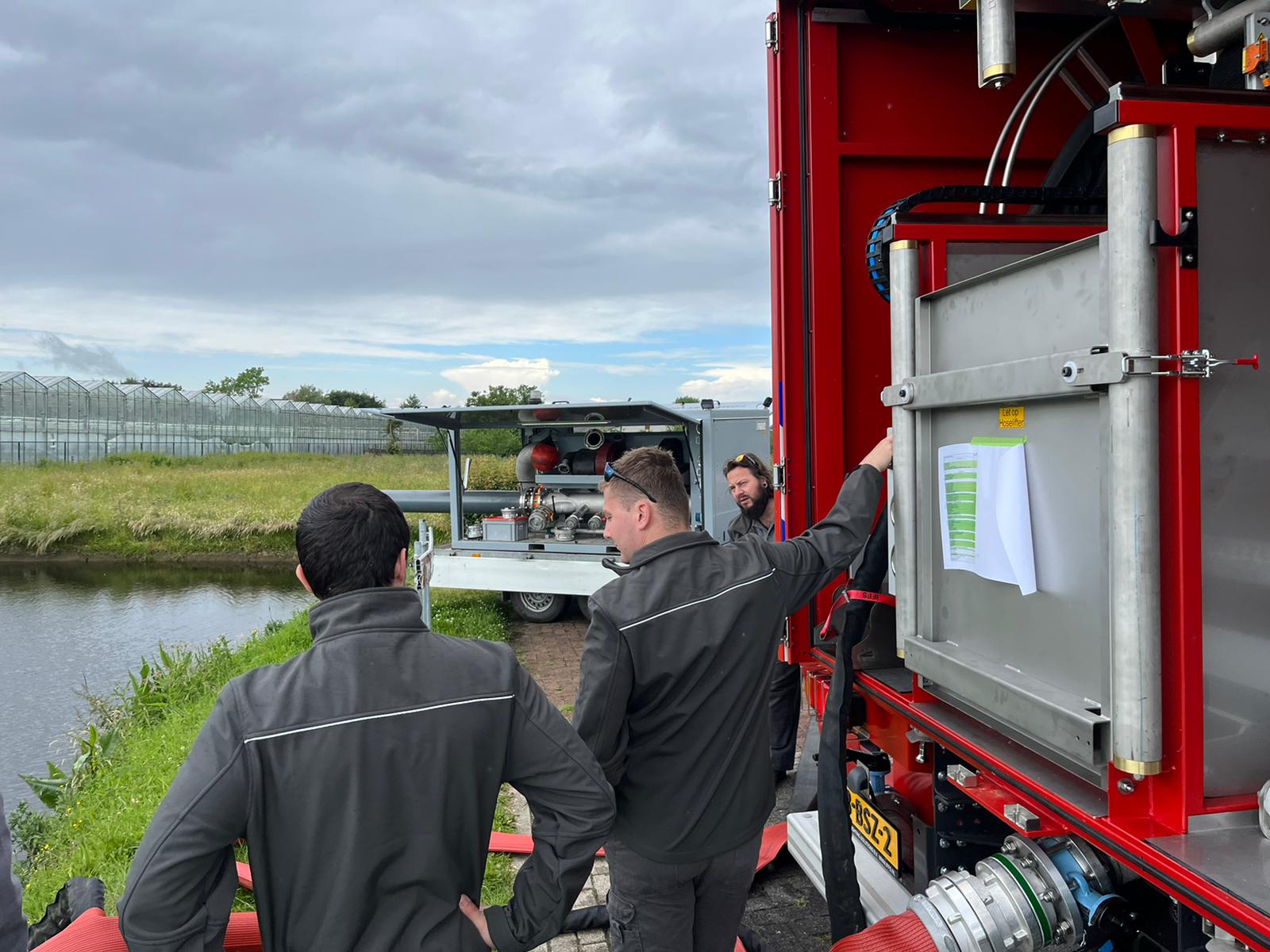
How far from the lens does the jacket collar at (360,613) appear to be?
173cm

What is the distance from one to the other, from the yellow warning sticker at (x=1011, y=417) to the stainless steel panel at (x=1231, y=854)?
81cm

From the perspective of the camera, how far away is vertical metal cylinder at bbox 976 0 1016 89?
2.06 meters

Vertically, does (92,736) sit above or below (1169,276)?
below

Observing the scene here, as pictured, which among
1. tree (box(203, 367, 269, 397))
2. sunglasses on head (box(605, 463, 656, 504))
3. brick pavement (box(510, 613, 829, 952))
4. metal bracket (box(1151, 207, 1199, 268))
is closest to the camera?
metal bracket (box(1151, 207, 1199, 268))

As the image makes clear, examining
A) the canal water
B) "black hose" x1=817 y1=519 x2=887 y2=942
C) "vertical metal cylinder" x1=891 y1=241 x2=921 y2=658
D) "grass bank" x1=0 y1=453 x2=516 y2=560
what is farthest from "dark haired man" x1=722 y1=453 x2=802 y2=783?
"grass bank" x1=0 y1=453 x2=516 y2=560

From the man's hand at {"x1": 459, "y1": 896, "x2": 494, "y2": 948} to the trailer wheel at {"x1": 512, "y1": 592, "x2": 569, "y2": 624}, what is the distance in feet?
23.5

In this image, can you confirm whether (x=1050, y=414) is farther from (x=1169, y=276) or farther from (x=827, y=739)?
(x=827, y=739)

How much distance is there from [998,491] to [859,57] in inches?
76.1

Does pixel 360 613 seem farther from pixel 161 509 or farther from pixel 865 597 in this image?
pixel 161 509

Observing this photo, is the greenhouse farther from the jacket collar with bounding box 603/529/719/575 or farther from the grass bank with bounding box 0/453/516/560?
the jacket collar with bounding box 603/529/719/575

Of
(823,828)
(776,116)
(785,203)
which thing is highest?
(776,116)

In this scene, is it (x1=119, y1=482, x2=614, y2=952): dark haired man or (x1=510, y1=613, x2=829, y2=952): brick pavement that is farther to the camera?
(x1=510, y1=613, x2=829, y2=952): brick pavement

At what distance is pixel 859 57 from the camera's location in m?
3.14

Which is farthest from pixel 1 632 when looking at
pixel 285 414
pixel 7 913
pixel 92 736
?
pixel 285 414
